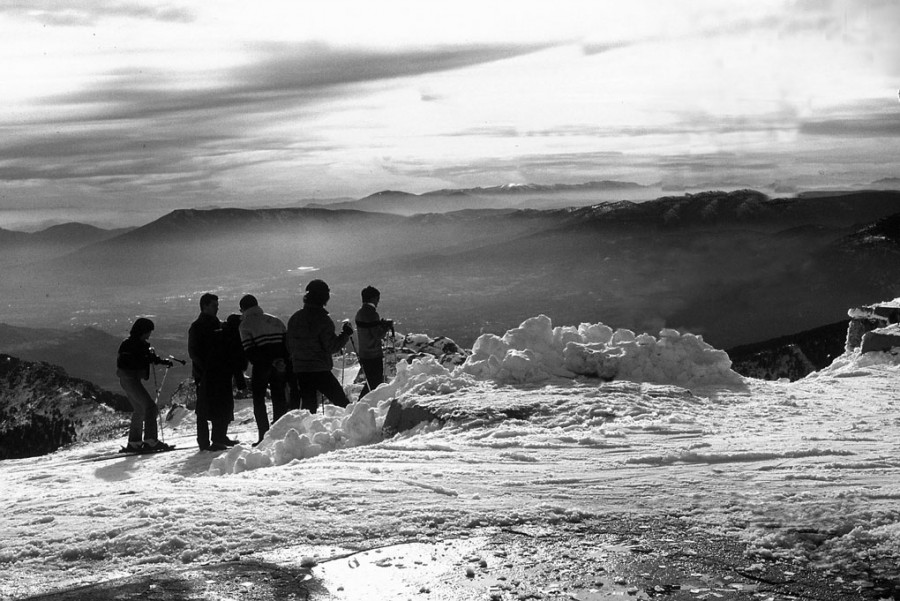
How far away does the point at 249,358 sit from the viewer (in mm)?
11430

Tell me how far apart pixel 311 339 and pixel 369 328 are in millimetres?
1353

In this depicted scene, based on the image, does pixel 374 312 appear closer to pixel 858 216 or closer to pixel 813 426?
pixel 813 426

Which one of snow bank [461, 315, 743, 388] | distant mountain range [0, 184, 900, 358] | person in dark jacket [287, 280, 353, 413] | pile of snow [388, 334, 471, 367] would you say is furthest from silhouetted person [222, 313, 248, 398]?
distant mountain range [0, 184, 900, 358]

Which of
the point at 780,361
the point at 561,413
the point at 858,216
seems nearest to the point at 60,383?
the point at 780,361

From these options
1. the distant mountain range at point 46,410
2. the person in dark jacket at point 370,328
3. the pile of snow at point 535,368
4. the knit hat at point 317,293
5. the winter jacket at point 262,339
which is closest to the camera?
the pile of snow at point 535,368

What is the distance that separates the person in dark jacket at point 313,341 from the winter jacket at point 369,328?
893 millimetres

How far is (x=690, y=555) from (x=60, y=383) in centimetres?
3604

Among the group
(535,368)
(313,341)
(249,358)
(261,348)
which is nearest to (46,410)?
(249,358)

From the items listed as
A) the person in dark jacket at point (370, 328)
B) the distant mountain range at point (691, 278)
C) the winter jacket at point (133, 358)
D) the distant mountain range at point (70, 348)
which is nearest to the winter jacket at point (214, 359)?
the winter jacket at point (133, 358)

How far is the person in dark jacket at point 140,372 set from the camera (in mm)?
11672

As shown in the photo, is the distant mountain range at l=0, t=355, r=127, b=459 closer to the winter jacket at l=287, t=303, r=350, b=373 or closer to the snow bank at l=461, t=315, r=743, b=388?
the winter jacket at l=287, t=303, r=350, b=373

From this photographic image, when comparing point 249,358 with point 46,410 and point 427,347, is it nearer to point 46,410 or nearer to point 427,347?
point 427,347

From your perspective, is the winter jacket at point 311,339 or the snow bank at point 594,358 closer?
the winter jacket at point 311,339

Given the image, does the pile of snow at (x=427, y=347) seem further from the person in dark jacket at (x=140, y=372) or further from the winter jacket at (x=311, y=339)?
the winter jacket at (x=311, y=339)
